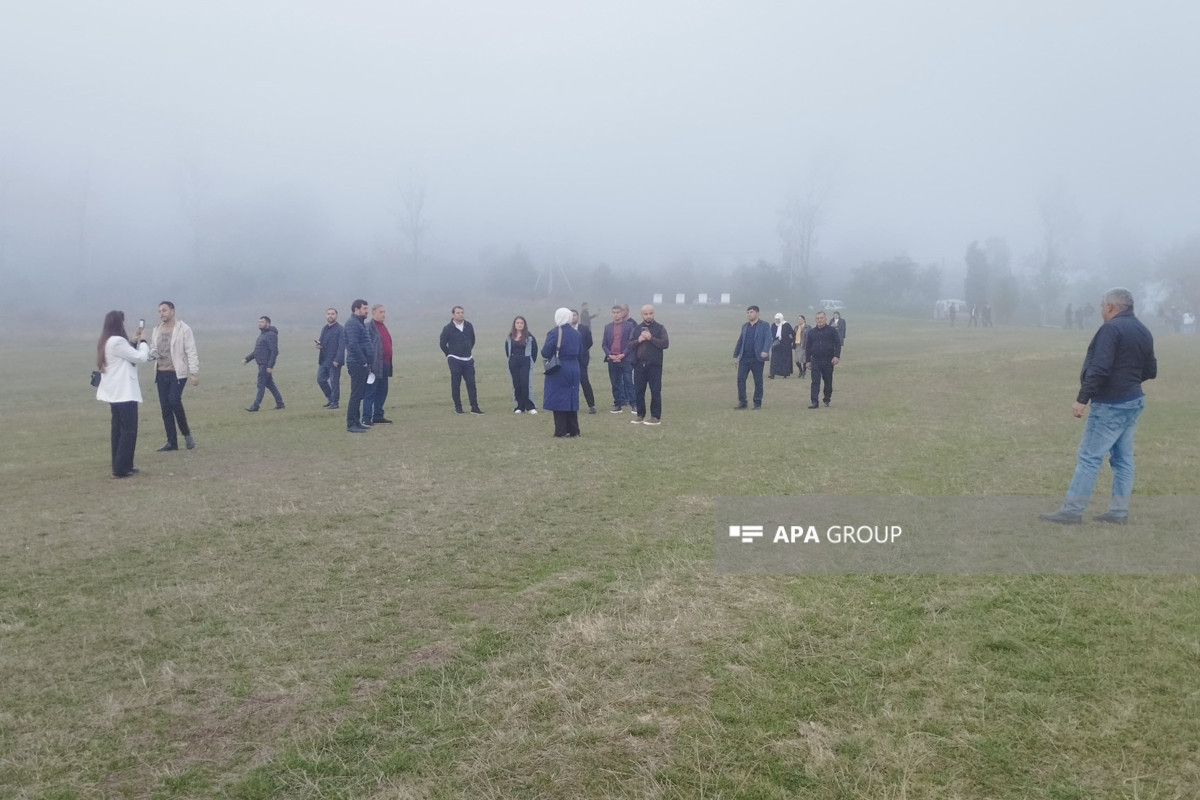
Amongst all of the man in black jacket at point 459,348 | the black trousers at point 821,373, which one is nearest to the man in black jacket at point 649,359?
Answer: the man in black jacket at point 459,348

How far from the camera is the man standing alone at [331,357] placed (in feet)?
49.3

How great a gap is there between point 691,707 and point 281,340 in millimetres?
40284

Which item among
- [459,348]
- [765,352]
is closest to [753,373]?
[765,352]

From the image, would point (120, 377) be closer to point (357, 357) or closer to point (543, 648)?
point (357, 357)

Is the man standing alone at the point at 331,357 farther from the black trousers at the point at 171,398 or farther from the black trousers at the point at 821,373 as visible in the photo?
the black trousers at the point at 821,373

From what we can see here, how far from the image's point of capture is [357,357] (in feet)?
41.5

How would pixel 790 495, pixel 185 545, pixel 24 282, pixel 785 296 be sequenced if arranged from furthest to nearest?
pixel 785 296 < pixel 24 282 < pixel 790 495 < pixel 185 545

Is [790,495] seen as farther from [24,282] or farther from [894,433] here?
[24,282]

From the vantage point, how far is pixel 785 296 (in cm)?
7362

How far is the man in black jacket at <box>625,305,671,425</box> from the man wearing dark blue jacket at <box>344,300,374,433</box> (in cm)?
416

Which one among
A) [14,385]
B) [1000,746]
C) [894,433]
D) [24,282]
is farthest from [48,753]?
[24,282]

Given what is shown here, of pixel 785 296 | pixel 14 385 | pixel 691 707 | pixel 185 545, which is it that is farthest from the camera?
pixel 785 296

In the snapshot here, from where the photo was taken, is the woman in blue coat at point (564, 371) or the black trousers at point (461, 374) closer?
the woman in blue coat at point (564, 371)

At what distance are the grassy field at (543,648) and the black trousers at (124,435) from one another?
237 mm
